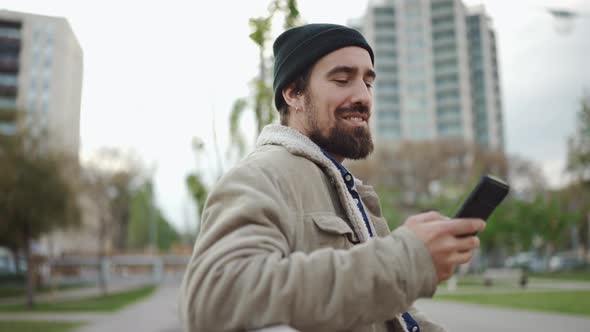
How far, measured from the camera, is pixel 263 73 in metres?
7.55

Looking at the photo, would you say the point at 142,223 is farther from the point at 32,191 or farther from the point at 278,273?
the point at 278,273

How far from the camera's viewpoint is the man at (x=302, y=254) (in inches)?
44.9

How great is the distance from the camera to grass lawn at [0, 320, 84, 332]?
12594 millimetres

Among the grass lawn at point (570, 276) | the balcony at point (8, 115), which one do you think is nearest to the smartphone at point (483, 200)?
the balcony at point (8, 115)

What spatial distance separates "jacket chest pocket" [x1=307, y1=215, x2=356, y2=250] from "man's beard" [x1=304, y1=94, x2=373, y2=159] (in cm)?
33

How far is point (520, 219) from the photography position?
37.6 m

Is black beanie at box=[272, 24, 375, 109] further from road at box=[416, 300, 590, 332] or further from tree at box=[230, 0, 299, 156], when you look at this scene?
road at box=[416, 300, 590, 332]

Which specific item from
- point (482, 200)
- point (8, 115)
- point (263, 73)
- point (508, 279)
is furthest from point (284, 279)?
point (508, 279)

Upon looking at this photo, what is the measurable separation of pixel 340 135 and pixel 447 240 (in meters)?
0.62

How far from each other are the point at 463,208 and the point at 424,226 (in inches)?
4.5

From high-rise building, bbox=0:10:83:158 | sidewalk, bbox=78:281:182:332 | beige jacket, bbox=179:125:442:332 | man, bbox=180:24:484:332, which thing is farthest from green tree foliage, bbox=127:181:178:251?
beige jacket, bbox=179:125:442:332

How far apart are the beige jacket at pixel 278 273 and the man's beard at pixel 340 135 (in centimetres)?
43

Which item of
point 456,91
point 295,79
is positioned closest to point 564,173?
point 295,79

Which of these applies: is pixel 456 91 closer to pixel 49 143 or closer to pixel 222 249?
pixel 49 143
